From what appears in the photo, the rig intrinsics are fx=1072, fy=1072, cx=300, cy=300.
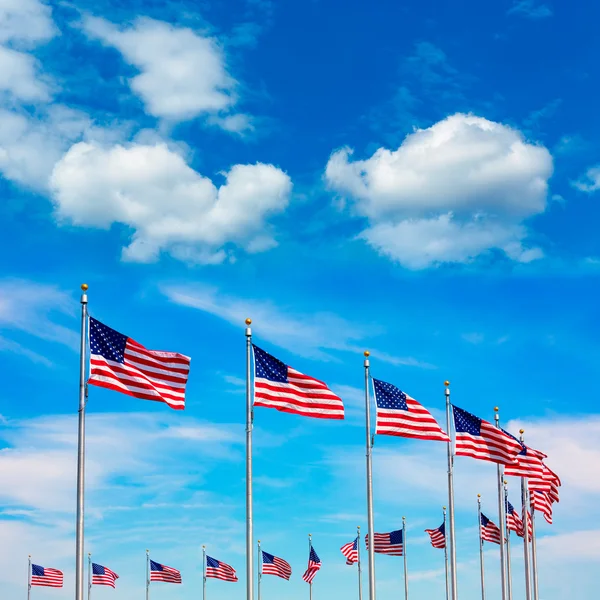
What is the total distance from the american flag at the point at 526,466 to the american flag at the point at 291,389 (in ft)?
50.9

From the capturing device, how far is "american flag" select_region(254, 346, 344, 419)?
35.8m

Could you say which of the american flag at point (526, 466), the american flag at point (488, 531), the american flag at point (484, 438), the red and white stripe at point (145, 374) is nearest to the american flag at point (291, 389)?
the red and white stripe at point (145, 374)

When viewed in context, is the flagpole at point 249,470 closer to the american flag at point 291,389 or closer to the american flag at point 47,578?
the american flag at point 291,389

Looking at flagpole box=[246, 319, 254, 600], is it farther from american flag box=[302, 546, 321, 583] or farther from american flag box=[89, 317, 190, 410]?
american flag box=[302, 546, 321, 583]

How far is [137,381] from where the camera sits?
106 ft

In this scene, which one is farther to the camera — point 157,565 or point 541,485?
point 157,565

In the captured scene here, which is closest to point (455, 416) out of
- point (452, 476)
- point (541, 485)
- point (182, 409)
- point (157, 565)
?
point (452, 476)

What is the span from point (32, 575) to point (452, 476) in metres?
51.0

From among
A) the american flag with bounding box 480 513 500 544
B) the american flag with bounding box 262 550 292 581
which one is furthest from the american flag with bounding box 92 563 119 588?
the american flag with bounding box 480 513 500 544

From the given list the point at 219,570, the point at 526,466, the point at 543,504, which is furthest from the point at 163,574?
the point at 526,466

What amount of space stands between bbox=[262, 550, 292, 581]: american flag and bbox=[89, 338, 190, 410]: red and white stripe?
173 feet

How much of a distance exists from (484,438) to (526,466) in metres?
6.45

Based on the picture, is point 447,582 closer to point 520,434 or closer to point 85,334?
point 520,434

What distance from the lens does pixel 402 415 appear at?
3962cm
